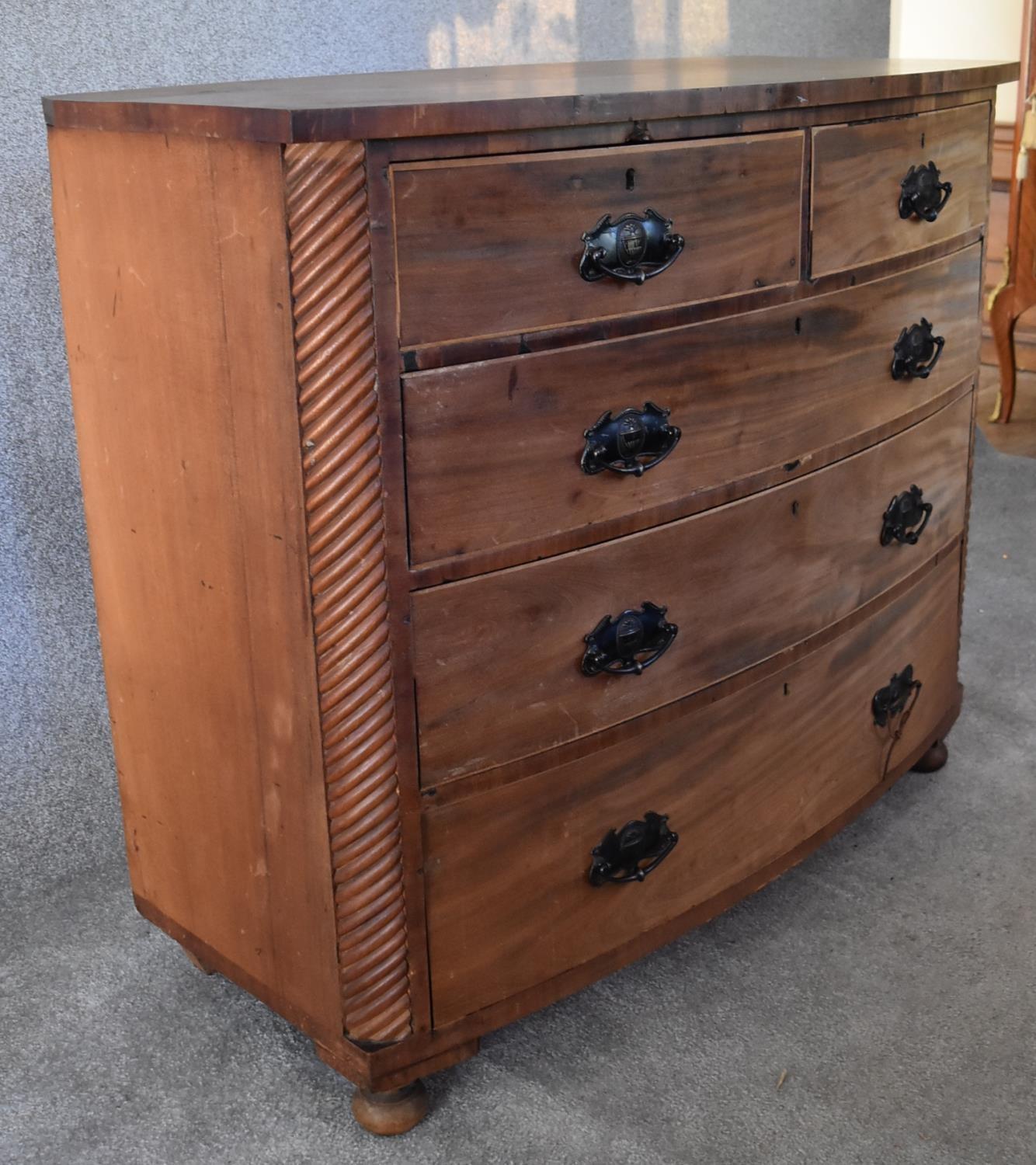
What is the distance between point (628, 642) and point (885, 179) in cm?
63

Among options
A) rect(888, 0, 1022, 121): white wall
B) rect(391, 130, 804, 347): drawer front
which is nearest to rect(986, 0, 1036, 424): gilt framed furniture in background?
rect(888, 0, 1022, 121): white wall

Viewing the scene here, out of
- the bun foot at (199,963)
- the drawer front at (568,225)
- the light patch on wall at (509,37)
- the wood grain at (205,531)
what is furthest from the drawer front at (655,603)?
the light patch on wall at (509,37)

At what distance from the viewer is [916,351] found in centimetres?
177

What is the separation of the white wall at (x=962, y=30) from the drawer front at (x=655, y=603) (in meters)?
3.18

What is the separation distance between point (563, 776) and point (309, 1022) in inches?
15.1

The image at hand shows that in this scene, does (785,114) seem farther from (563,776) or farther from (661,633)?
(563,776)

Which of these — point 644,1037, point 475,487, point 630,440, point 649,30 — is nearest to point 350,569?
point 475,487

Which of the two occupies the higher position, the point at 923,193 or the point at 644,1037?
the point at 923,193

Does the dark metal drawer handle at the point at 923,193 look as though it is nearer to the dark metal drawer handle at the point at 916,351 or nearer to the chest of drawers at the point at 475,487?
→ the chest of drawers at the point at 475,487

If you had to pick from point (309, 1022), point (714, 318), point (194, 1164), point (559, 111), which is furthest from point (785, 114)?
point (194, 1164)

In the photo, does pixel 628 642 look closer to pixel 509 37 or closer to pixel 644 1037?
pixel 644 1037

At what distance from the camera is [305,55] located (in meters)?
1.86

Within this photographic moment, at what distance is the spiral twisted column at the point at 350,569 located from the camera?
1152 mm

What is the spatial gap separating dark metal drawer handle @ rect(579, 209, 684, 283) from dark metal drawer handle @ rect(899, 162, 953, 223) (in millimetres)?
441
